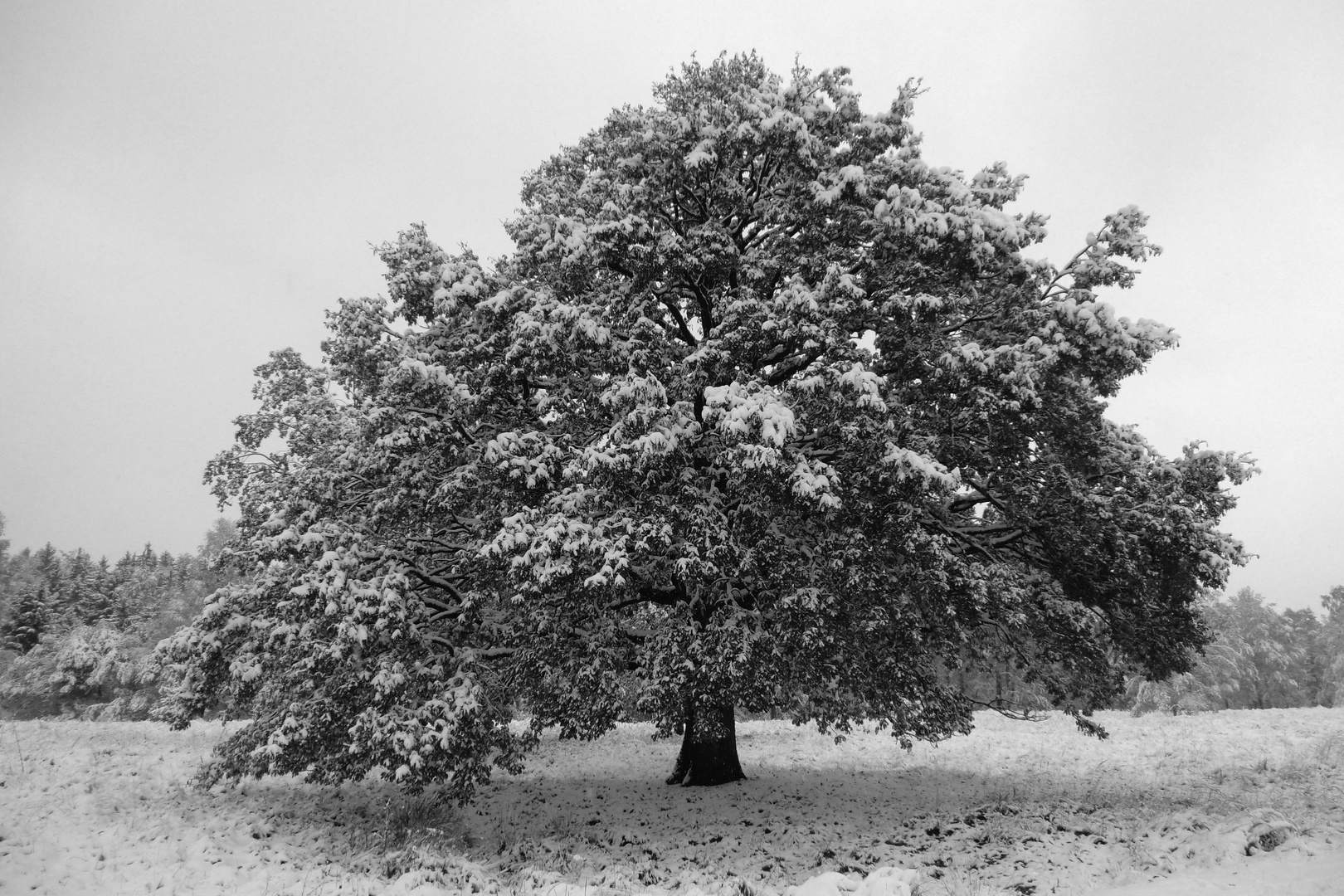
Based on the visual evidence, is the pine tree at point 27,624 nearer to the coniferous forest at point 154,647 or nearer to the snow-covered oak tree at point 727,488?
the coniferous forest at point 154,647

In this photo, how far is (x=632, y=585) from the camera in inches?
425

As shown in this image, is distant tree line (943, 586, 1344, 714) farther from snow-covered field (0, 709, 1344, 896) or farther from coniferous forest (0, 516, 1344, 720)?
snow-covered field (0, 709, 1344, 896)

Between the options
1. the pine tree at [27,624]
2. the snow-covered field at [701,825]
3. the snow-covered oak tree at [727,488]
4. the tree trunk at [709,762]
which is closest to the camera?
the snow-covered field at [701,825]

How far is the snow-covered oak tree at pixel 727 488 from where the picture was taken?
9.61m

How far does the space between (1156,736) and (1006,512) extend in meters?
12.6

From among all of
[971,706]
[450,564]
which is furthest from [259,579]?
[971,706]

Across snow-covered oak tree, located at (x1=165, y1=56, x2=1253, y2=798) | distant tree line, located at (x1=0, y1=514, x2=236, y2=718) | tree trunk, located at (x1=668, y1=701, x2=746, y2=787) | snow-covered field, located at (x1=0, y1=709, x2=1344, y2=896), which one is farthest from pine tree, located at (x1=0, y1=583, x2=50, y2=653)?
tree trunk, located at (x1=668, y1=701, x2=746, y2=787)

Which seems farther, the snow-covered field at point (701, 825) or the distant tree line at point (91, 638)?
the distant tree line at point (91, 638)

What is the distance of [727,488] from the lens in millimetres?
11227

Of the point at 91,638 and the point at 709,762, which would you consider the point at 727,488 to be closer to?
the point at 709,762

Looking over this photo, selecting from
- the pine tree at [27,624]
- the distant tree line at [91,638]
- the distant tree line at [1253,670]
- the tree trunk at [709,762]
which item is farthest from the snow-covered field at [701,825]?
the pine tree at [27,624]

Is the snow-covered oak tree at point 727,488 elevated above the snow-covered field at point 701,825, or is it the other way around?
the snow-covered oak tree at point 727,488

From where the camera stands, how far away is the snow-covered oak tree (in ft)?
31.5

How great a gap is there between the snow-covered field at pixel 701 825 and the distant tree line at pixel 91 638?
20.6 metres
